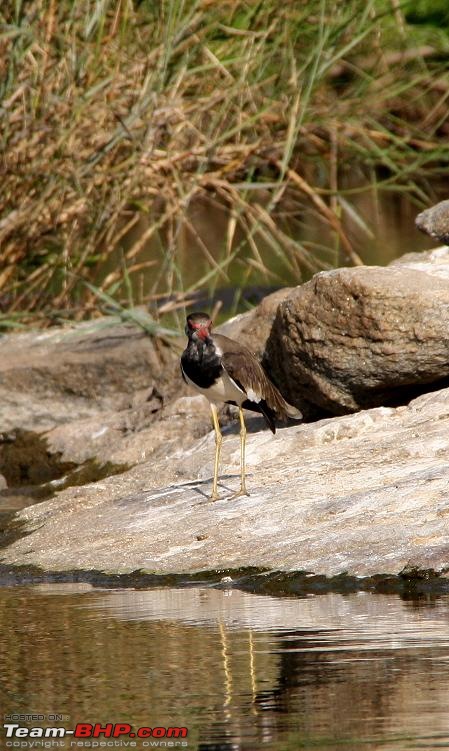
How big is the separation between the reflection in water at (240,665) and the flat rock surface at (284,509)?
0.34 meters

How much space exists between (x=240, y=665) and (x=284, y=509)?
192 centimetres

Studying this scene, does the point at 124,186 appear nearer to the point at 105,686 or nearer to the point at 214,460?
the point at 214,460

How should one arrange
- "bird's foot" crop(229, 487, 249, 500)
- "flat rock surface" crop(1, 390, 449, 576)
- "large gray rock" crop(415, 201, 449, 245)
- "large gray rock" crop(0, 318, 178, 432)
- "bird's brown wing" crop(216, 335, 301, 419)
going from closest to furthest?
"flat rock surface" crop(1, 390, 449, 576) < "bird's foot" crop(229, 487, 249, 500) < "bird's brown wing" crop(216, 335, 301, 419) < "large gray rock" crop(415, 201, 449, 245) < "large gray rock" crop(0, 318, 178, 432)

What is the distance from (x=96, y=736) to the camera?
140 inches

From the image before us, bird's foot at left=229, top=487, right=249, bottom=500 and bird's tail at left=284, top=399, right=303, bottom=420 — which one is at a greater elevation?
bird's tail at left=284, top=399, right=303, bottom=420

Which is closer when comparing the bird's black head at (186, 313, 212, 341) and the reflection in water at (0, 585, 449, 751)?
the reflection in water at (0, 585, 449, 751)

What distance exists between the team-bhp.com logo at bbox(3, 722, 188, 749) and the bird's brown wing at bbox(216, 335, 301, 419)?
3.28 metres

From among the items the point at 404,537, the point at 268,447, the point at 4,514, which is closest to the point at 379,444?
the point at 268,447

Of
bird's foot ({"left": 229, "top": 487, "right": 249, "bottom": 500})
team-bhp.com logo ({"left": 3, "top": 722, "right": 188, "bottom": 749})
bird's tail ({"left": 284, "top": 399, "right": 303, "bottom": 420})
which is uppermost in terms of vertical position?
team-bhp.com logo ({"left": 3, "top": 722, "right": 188, "bottom": 749})

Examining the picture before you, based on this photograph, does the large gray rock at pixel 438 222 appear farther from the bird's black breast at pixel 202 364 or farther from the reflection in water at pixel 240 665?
the reflection in water at pixel 240 665

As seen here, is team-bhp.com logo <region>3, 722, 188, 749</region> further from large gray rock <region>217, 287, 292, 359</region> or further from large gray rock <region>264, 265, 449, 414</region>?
large gray rock <region>217, 287, 292, 359</region>

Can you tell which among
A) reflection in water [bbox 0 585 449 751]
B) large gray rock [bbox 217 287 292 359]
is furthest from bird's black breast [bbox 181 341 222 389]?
reflection in water [bbox 0 585 449 751]

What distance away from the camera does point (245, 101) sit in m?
9.41

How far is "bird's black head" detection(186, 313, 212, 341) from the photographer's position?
6.88m
